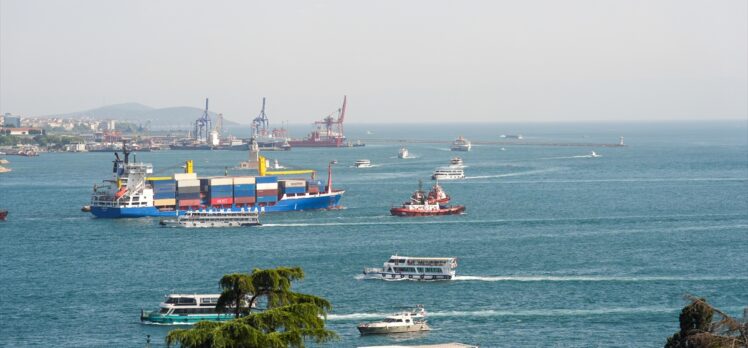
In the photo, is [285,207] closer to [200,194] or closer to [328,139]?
[200,194]

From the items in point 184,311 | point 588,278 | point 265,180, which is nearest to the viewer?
point 184,311

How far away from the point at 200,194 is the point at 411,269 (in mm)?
28483

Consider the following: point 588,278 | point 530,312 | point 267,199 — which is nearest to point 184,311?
point 530,312

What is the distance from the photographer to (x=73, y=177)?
96.1 metres

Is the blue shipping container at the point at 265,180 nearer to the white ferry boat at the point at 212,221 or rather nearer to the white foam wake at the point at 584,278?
Result: the white ferry boat at the point at 212,221

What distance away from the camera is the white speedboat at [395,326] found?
3047 centimetres

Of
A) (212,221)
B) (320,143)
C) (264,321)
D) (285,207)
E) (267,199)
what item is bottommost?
(320,143)

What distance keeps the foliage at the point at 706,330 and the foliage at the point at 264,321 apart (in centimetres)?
566

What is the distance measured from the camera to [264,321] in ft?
59.8

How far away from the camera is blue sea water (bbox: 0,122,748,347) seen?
31594 millimetres

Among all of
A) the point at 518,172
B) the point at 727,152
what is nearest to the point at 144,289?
the point at 518,172

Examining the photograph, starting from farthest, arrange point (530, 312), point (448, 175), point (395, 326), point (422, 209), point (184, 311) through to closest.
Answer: point (448, 175) → point (422, 209) → point (530, 312) → point (184, 311) → point (395, 326)

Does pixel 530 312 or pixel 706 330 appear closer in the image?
pixel 706 330

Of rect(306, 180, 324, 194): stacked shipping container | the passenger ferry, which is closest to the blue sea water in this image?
the passenger ferry
